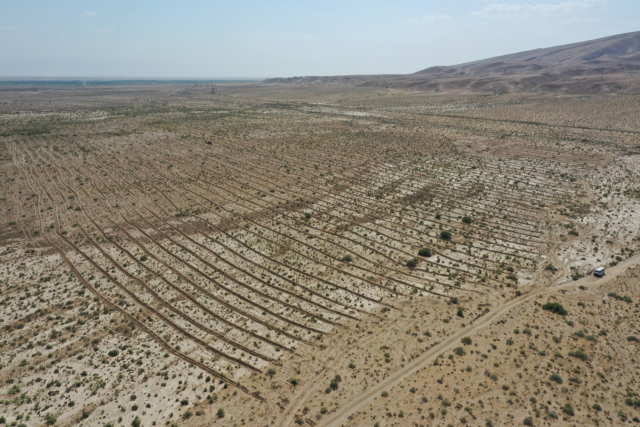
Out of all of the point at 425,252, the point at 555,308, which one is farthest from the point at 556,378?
the point at 425,252

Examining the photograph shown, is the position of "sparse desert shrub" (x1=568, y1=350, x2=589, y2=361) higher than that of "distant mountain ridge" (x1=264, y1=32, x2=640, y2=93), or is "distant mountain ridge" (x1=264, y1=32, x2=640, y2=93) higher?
"distant mountain ridge" (x1=264, y1=32, x2=640, y2=93)

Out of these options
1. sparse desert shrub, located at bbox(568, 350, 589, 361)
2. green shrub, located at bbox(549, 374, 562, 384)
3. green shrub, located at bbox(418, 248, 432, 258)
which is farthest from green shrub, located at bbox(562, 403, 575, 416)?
green shrub, located at bbox(418, 248, 432, 258)

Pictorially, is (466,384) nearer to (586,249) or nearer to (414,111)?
(586,249)

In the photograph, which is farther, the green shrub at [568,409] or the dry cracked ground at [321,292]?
the dry cracked ground at [321,292]

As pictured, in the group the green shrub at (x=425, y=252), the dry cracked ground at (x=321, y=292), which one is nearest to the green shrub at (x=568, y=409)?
the dry cracked ground at (x=321, y=292)

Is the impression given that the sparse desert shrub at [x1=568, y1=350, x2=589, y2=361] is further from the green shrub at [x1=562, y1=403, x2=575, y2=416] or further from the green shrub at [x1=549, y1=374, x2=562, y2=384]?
the green shrub at [x1=562, y1=403, x2=575, y2=416]

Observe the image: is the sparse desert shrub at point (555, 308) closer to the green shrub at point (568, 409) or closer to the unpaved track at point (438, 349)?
the unpaved track at point (438, 349)
